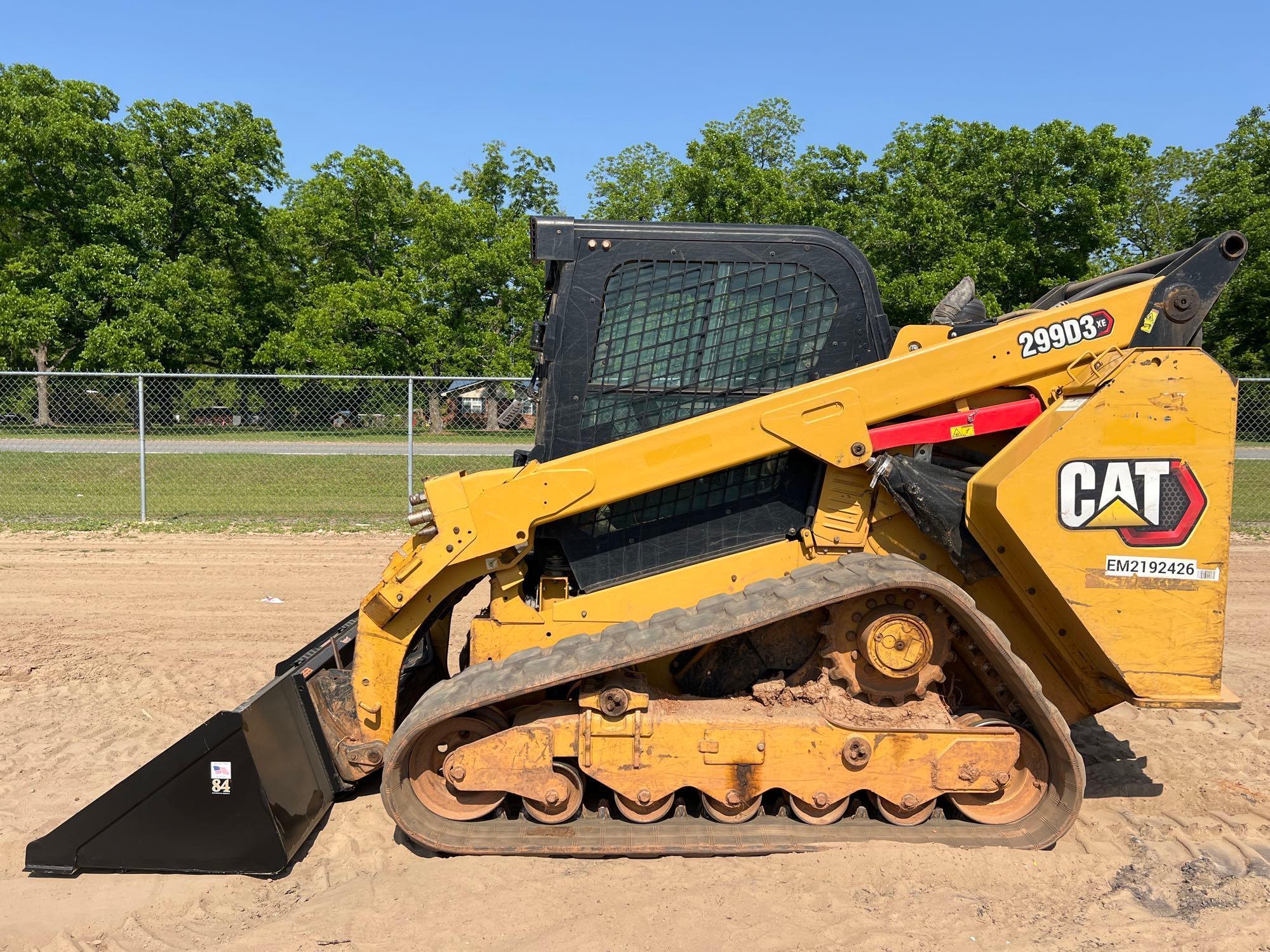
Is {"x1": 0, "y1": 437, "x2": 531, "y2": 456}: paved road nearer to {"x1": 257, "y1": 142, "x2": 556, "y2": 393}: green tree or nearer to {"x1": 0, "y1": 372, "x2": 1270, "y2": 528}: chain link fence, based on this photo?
{"x1": 0, "y1": 372, "x2": 1270, "y2": 528}: chain link fence

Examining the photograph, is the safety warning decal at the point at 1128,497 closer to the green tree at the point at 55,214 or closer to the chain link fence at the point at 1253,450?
the chain link fence at the point at 1253,450

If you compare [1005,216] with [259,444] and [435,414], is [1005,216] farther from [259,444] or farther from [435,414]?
[259,444]

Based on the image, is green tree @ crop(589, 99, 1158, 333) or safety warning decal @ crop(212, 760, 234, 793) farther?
green tree @ crop(589, 99, 1158, 333)

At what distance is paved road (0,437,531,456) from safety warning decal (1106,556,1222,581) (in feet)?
37.0

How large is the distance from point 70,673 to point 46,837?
2.92 meters

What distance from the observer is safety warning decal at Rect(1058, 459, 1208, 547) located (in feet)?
11.6

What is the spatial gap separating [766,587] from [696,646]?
0.38 metres

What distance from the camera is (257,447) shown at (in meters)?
14.8

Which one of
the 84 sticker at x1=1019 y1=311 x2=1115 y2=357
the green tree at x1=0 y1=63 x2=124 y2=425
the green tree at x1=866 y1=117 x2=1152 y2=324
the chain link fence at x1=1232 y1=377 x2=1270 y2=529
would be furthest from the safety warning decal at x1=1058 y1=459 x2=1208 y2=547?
the green tree at x1=0 y1=63 x2=124 y2=425

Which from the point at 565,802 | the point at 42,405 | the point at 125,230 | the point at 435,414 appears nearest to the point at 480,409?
the point at 435,414

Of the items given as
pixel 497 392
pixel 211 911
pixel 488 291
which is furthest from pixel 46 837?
pixel 488 291

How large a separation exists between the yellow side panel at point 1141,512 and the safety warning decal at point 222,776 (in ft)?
10.3

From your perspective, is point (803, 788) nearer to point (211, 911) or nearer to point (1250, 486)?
point (211, 911)

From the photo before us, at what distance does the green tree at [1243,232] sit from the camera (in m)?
26.7
